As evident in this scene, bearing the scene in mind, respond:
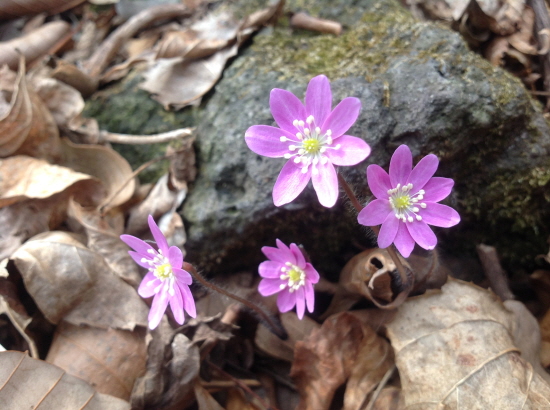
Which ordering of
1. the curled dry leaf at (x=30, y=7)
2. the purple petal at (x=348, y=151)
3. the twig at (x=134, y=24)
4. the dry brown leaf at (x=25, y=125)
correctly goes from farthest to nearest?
the curled dry leaf at (x=30, y=7) < the twig at (x=134, y=24) < the dry brown leaf at (x=25, y=125) < the purple petal at (x=348, y=151)

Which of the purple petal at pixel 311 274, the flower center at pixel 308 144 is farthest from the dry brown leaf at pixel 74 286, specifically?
the flower center at pixel 308 144

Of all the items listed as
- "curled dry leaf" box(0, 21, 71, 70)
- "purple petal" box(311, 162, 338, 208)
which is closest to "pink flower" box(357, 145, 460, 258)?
"purple petal" box(311, 162, 338, 208)

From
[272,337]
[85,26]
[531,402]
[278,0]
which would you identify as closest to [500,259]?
[531,402]

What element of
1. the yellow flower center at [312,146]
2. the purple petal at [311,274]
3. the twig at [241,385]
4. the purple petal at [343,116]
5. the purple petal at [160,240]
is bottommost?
the twig at [241,385]

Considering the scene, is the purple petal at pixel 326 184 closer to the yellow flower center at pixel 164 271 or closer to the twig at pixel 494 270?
the yellow flower center at pixel 164 271

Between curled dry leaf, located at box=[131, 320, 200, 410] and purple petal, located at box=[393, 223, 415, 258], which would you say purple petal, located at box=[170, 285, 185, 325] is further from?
purple petal, located at box=[393, 223, 415, 258]

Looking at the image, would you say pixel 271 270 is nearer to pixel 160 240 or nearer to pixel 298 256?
pixel 298 256
